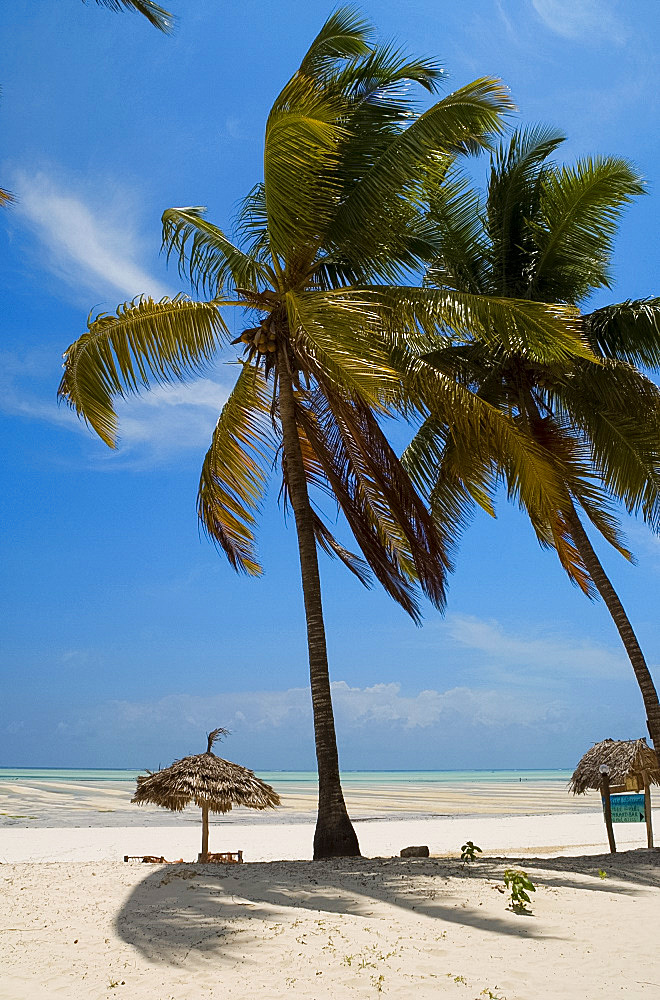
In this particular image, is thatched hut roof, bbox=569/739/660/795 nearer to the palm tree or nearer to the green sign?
the green sign

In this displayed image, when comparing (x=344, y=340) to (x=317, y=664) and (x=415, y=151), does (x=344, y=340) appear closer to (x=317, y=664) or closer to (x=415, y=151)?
(x=415, y=151)

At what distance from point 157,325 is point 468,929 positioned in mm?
6899

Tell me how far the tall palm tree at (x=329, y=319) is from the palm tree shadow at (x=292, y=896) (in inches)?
53.3

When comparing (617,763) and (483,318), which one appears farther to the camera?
(617,763)

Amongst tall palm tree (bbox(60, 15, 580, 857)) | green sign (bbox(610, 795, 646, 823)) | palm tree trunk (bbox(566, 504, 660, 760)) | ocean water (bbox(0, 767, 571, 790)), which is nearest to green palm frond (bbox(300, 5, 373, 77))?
tall palm tree (bbox(60, 15, 580, 857))

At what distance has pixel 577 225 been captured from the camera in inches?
454

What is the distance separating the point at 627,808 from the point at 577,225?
973 cm

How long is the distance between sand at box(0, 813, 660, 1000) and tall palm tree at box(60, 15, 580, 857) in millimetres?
2012

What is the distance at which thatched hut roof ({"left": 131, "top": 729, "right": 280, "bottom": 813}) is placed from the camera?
37.2 feet

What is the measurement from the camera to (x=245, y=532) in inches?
466

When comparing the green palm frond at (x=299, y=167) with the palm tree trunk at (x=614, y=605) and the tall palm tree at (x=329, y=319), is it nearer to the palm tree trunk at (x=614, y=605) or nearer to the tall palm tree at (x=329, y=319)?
the tall palm tree at (x=329, y=319)

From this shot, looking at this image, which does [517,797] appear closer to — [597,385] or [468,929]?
[597,385]

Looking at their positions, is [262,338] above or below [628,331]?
below

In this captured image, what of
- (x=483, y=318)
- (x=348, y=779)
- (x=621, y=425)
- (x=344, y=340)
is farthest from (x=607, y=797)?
(x=348, y=779)
